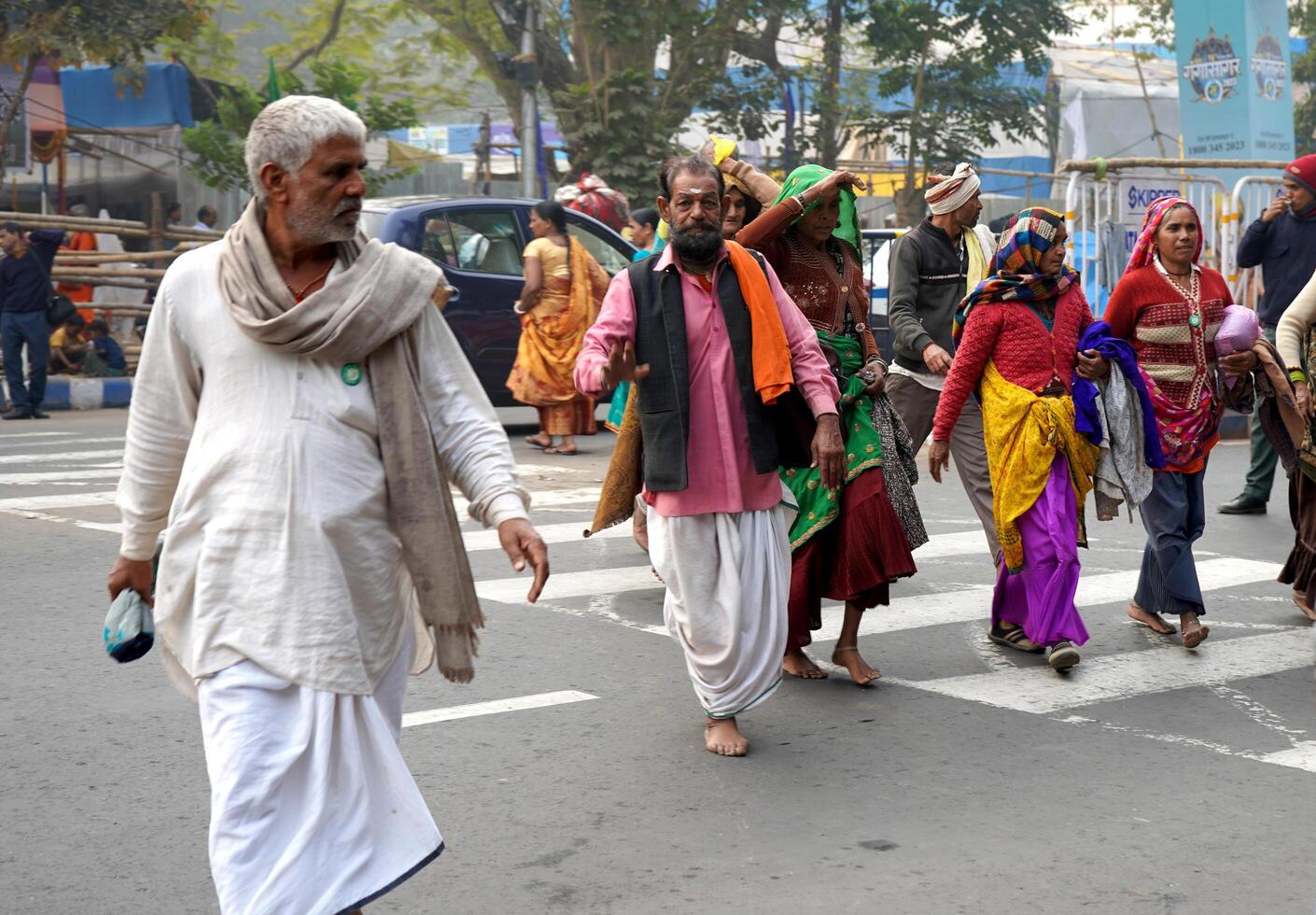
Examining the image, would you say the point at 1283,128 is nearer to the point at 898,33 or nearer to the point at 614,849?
the point at 898,33

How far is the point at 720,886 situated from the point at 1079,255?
1154 cm

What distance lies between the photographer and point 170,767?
193 inches

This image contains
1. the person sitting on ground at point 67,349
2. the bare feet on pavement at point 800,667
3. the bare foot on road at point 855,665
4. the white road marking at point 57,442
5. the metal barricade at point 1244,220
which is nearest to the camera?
the bare foot on road at point 855,665

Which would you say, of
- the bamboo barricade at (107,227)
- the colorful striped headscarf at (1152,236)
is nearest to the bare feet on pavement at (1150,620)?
the colorful striped headscarf at (1152,236)

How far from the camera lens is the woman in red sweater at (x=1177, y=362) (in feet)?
22.0

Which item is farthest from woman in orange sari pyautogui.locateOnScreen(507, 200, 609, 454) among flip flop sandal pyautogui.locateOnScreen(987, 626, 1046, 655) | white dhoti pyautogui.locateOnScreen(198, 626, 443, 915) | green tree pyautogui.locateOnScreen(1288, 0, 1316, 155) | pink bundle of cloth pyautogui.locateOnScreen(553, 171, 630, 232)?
green tree pyautogui.locateOnScreen(1288, 0, 1316, 155)

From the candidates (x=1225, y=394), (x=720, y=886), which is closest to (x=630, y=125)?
(x=1225, y=394)

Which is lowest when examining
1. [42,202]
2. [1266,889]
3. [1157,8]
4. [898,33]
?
[1266,889]

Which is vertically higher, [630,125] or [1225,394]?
[630,125]

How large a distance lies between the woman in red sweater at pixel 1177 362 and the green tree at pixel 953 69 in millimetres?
16520

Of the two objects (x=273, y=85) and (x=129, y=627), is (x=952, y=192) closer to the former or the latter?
(x=129, y=627)

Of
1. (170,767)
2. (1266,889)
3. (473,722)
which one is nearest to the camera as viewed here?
(1266,889)

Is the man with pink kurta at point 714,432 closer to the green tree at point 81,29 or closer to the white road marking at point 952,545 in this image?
the white road marking at point 952,545

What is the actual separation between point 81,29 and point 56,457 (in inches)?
327
